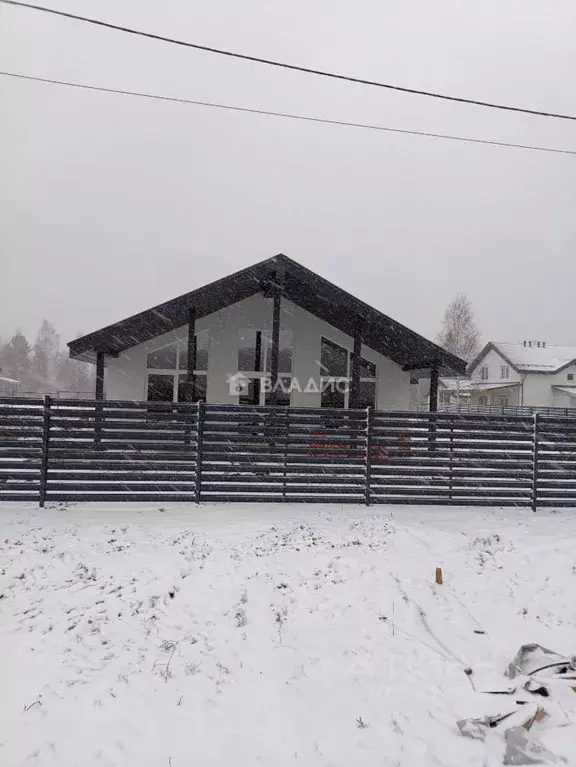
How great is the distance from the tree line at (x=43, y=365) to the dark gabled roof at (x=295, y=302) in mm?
60706

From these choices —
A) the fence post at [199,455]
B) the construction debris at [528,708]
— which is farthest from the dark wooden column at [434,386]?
the construction debris at [528,708]

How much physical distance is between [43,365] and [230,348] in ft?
250

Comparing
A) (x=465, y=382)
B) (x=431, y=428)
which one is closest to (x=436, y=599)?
(x=431, y=428)

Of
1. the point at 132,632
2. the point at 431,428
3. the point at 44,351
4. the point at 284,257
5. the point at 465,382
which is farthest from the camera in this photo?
the point at 44,351

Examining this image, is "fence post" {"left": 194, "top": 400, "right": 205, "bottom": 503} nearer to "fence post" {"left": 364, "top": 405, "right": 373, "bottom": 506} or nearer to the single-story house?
"fence post" {"left": 364, "top": 405, "right": 373, "bottom": 506}

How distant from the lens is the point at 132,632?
425 centimetres

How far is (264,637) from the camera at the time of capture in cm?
431

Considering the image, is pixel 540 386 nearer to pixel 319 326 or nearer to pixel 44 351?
pixel 319 326

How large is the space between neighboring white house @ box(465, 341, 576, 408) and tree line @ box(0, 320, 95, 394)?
5099cm

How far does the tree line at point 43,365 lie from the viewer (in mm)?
74188

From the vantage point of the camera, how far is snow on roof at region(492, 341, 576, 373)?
148 ft

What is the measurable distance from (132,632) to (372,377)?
13.8 meters

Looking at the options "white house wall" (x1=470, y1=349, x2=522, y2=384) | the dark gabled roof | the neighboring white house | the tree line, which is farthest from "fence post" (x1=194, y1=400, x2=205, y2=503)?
the tree line

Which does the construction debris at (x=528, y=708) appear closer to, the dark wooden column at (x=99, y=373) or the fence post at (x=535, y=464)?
the fence post at (x=535, y=464)
